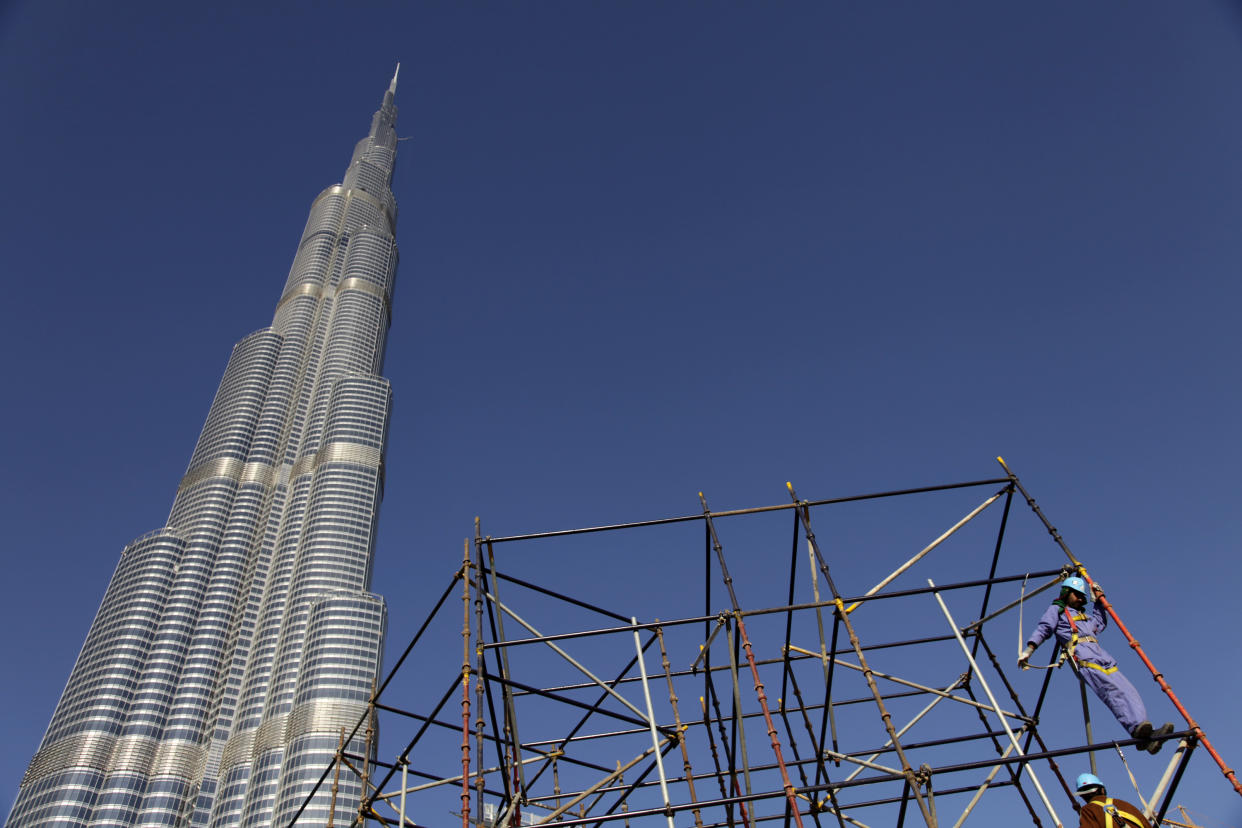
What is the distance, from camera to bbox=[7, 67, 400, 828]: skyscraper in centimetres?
12912

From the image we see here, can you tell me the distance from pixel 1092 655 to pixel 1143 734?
1.11 metres

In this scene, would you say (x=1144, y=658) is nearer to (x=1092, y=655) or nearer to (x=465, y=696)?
(x=1092, y=655)

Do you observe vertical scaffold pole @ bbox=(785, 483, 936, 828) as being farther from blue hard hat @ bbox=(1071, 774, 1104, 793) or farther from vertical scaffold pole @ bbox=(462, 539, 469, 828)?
vertical scaffold pole @ bbox=(462, 539, 469, 828)

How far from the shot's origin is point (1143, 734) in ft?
33.8

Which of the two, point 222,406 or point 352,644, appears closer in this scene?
point 352,644

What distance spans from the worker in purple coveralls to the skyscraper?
126m

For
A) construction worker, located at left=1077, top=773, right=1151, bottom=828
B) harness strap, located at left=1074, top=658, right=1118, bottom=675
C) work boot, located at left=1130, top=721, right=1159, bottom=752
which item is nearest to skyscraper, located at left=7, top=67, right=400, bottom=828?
harness strap, located at left=1074, top=658, right=1118, bottom=675

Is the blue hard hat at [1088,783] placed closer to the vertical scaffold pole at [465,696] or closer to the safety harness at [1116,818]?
the safety harness at [1116,818]

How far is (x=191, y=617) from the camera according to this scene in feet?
500

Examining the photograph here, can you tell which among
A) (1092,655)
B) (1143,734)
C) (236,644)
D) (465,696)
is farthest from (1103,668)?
(236,644)

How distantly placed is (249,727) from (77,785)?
24.1 metres

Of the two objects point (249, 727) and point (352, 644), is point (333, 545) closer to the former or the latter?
point (352, 644)

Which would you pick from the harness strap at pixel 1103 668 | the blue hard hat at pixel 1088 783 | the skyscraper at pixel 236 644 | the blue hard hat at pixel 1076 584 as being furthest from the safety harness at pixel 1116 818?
the skyscraper at pixel 236 644

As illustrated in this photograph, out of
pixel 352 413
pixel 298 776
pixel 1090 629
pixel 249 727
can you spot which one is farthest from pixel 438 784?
pixel 352 413
